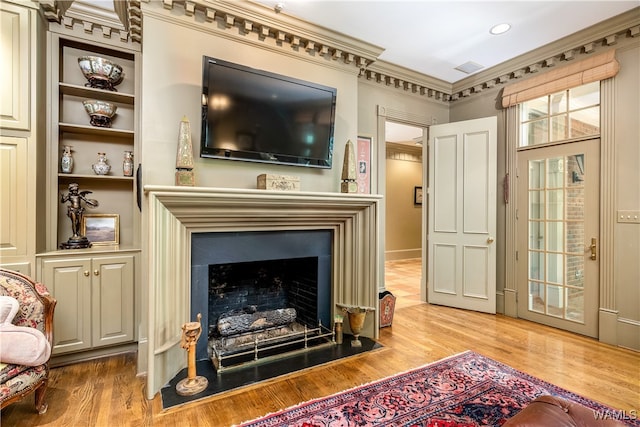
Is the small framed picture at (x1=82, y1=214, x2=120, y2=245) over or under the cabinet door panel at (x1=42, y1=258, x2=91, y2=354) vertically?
over

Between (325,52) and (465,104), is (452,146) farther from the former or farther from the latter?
(325,52)

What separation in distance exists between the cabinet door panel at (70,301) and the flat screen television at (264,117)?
4.70 ft

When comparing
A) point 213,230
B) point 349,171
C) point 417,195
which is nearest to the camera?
point 213,230

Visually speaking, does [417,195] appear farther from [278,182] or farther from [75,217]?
[75,217]

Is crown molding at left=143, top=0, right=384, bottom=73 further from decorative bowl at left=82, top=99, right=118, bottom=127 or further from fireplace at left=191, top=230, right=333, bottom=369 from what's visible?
fireplace at left=191, top=230, right=333, bottom=369

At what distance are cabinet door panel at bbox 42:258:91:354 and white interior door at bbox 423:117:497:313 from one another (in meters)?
3.83

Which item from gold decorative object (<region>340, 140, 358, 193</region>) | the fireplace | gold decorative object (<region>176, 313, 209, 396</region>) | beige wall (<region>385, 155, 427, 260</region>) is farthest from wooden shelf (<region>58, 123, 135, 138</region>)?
beige wall (<region>385, 155, 427, 260</region>)

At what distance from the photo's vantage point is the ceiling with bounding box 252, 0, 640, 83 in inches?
103

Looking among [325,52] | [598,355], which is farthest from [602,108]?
[325,52]

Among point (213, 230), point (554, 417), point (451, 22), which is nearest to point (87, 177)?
point (213, 230)

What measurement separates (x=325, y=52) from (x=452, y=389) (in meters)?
3.04

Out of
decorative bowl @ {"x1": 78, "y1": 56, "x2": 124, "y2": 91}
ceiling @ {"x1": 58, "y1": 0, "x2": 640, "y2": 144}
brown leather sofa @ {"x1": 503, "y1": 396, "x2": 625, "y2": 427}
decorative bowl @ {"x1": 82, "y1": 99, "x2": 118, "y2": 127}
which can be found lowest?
brown leather sofa @ {"x1": 503, "y1": 396, "x2": 625, "y2": 427}

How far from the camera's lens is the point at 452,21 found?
283 centimetres

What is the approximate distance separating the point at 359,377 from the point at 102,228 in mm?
2645
